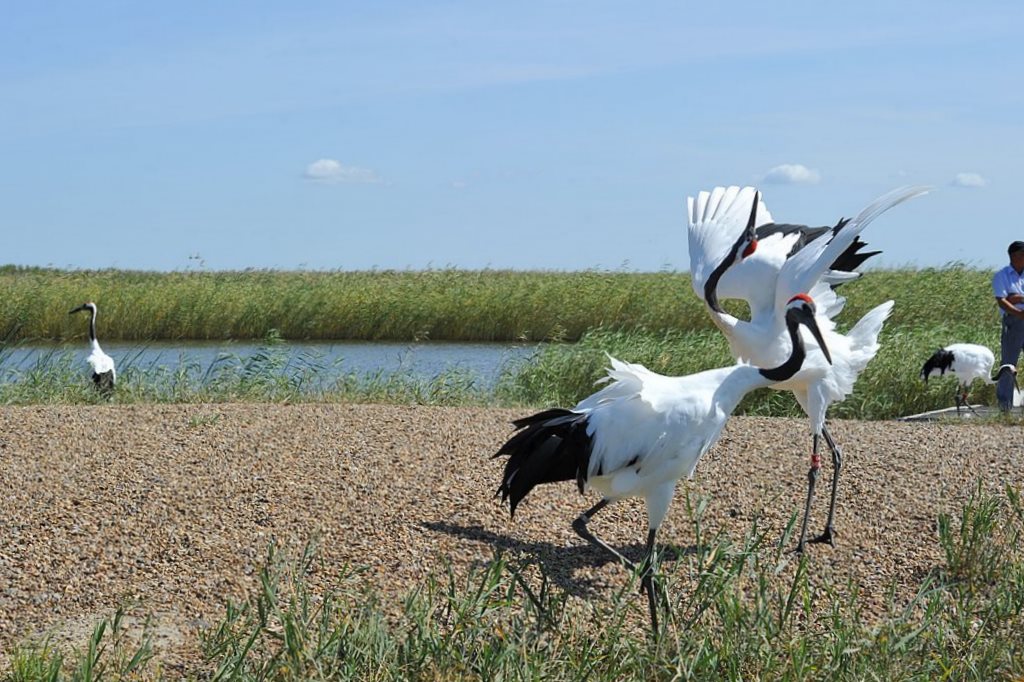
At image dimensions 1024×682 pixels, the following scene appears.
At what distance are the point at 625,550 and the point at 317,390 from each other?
501cm

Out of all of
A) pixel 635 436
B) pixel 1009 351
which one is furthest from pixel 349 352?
pixel 635 436

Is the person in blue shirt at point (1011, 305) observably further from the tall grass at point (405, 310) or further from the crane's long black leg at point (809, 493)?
the tall grass at point (405, 310)

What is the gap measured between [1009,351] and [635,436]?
21.4 feet

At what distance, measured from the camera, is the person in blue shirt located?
33.2 ft

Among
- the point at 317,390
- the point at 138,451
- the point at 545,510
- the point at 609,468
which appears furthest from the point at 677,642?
the point at 317,390

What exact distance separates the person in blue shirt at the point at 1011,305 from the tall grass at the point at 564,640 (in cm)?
594

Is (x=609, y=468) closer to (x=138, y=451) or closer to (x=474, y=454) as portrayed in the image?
(x=474, y=454)

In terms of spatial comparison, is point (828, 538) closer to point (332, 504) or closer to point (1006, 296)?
point (332, 504)

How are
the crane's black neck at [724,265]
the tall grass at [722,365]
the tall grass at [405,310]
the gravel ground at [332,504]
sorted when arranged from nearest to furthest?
the gravel ground at [332,504], the crane's black neck at [724,265], the tall grass at [722,365], the tall grass at [405,310]

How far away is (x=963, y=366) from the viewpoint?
1044 centimetres

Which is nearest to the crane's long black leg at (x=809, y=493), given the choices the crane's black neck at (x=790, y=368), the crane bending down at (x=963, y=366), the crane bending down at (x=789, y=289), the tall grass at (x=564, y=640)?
the crane bending down at (x=789, y=289)

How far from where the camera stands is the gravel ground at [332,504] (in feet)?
16.3

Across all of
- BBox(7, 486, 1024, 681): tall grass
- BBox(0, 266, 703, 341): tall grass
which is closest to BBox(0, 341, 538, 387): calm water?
BBox(0, 266, 703, 341): tall grass

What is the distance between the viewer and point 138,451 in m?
6.83
